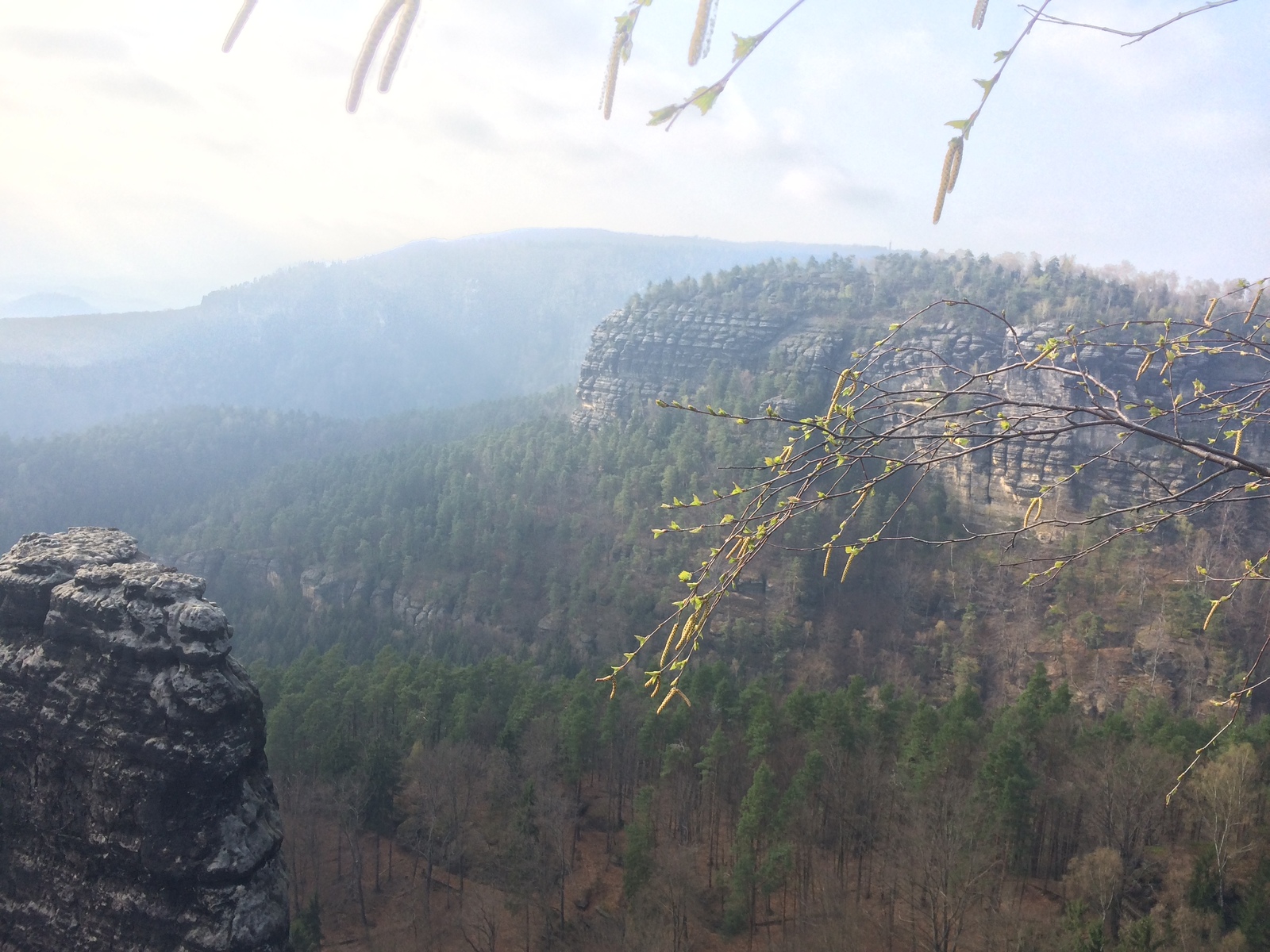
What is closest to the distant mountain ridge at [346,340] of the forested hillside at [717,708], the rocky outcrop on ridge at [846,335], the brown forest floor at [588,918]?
the rocky outcrop on ridge at [846,335]

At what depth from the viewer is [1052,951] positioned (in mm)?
11445

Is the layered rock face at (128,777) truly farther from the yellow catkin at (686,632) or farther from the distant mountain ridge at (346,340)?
the distant mountain ridge at (346,340)

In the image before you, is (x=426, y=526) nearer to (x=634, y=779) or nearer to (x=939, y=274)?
(x=634, y=779)

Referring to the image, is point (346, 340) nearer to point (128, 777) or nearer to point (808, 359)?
point (808, 359)

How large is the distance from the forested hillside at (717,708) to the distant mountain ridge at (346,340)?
68.8 metres

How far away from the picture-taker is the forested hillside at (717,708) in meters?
14.5

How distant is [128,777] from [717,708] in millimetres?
15448

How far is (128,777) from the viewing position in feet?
32.3

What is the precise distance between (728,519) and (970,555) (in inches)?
1786

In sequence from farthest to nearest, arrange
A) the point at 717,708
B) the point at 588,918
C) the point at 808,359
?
1. the point at 808,359
2. the point at 717,708
3. the point at 588,918

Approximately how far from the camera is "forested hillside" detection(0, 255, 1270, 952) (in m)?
→ 14.5

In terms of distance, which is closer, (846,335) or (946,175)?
(946,175)

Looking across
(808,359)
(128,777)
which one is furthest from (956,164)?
(808,359)

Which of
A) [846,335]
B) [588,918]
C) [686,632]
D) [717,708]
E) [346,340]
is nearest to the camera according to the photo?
[686,632]
